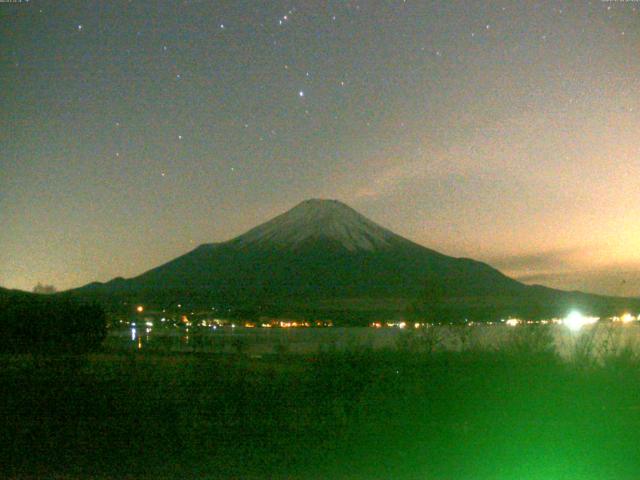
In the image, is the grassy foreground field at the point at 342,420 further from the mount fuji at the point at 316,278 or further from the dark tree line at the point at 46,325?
the mount fuji at the point at 316,278

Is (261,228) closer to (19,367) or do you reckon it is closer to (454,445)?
(19,367)

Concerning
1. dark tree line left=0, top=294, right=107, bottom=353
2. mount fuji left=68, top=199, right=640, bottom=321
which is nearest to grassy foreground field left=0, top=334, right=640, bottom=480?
dark tree line left=0, top=294, right=107, bottom=353

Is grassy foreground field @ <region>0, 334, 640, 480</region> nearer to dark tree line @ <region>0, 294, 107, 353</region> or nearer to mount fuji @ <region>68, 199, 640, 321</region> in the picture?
→ dark tree line @ <region>0, 294, 107, 353</region>

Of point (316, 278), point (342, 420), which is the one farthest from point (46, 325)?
point (316, 278)

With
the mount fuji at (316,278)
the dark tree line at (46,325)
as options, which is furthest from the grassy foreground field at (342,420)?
the mount fuji at (316,278)

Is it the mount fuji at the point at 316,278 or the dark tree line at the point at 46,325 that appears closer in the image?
the dark tree line at the point at 46,325
